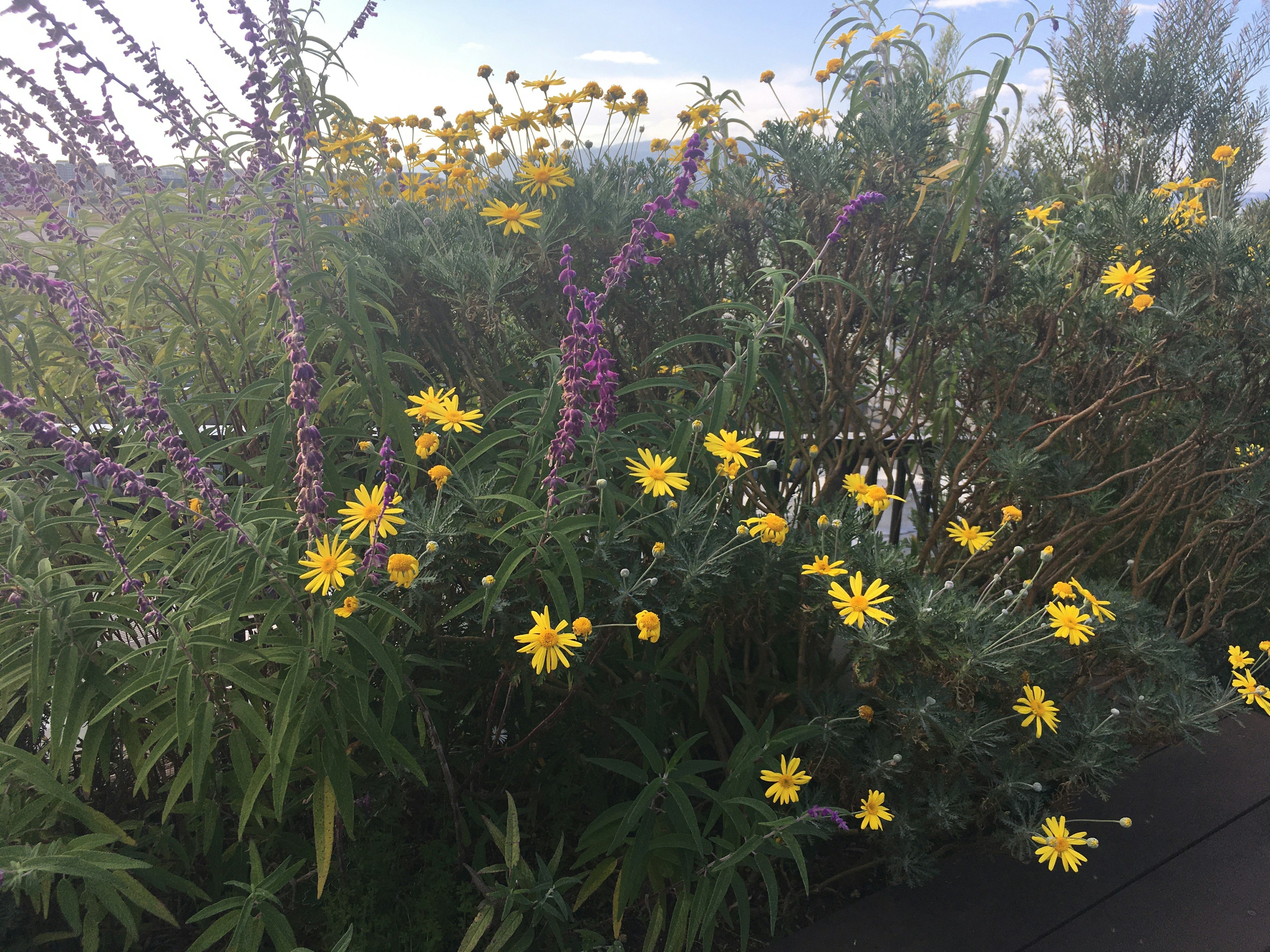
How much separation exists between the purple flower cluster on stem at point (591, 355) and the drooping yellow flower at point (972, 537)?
0.91m

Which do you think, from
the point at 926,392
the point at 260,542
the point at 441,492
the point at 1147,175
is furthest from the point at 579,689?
the point at 1147,175

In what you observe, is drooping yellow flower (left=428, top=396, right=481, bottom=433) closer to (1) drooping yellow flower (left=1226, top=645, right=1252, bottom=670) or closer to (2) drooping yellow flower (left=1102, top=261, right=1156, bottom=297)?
(2) drooping yellow flower (left=1102, top=261, right=1156, bottom=297)

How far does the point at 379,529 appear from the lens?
121cm

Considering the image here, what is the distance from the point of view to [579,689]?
150 cm

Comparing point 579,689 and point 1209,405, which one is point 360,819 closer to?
point 579,689

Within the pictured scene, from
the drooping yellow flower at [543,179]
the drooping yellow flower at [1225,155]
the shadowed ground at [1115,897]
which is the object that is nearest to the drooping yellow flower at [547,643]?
the shadowed ground at [1115,897]

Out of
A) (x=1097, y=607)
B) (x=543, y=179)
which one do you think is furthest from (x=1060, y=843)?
(x=543, y=179)

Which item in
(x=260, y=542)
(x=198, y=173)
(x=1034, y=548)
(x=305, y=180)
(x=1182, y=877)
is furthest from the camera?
(x=1034, y=548)

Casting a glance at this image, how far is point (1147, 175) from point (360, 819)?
34.3 feet

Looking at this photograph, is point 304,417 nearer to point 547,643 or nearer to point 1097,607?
point 547,643

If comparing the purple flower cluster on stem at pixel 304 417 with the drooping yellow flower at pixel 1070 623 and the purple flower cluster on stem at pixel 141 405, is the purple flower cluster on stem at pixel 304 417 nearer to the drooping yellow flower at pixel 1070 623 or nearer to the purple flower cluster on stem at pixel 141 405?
the purple flower cluster on stem at pixel 141 405

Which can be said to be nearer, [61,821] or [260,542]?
[260,542]

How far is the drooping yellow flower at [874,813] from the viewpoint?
1.47 metres

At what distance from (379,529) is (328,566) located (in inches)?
3.6
